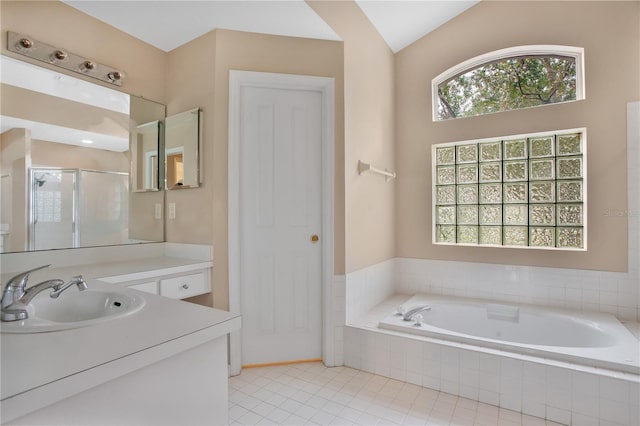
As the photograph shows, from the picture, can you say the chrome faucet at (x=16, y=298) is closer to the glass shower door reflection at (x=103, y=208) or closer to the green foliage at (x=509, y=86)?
the glass shower door reflection at (x=103, y=208)

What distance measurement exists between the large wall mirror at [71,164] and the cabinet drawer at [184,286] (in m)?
0.53

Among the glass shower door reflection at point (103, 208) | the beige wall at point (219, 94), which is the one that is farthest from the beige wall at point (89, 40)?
the glass shower door reflection at point (103, 208)

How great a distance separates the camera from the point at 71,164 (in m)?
1.91

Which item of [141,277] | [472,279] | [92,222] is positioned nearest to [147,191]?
[92,222]

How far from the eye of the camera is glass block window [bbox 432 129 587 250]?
2621 millimetres

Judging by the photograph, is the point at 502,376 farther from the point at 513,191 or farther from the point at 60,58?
the point at 60,58

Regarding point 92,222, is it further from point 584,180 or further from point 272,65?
point 584,180

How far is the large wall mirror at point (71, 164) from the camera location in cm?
168

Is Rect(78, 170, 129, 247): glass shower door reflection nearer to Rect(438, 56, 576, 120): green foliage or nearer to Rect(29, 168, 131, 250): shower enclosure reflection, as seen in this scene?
Rect(29, 168, 131, 250): shower enclosure reflection

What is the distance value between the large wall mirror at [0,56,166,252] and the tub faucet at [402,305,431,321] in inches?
74.7

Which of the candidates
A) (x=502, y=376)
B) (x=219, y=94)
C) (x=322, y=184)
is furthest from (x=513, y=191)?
(x=219, y=94)

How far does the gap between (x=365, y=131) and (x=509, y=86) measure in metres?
1.35

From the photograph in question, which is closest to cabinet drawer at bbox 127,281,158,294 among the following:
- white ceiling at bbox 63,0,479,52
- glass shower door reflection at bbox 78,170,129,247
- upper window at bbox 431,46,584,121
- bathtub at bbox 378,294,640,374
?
glass shower door reflection at bbox 78,170,129,247

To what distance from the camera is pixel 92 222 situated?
204 cm
